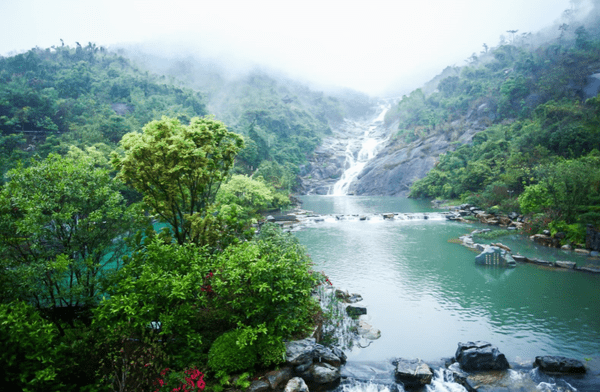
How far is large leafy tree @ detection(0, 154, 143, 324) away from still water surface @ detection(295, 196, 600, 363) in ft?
18.5

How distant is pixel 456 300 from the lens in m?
10.2

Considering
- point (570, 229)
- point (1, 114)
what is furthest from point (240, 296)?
point (1, 114)

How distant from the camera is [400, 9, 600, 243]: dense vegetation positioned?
1528 cm

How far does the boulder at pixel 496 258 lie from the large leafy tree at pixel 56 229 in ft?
43.3

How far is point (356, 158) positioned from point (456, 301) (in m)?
54.9

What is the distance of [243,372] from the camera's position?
5.46 metres

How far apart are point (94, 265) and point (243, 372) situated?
3326mm

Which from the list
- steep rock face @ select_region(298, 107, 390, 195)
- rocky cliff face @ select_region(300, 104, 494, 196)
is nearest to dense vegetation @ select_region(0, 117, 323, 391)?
rocky cliff face @ select_region(300, 104, 494, 196)

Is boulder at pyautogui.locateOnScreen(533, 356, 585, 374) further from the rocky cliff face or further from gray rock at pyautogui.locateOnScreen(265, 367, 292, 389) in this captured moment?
the rocky cliff face

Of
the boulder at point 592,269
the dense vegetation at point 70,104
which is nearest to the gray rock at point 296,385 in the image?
the boulder at point 592,269

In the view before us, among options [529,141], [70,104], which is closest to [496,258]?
[529,141]

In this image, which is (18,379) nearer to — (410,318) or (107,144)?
(410,318)

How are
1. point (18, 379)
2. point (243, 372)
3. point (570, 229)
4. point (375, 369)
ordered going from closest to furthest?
point (18, 379), point (243, 372), point (375, 369), point (570, 229)

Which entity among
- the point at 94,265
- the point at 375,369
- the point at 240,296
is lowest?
the point at 375,369
